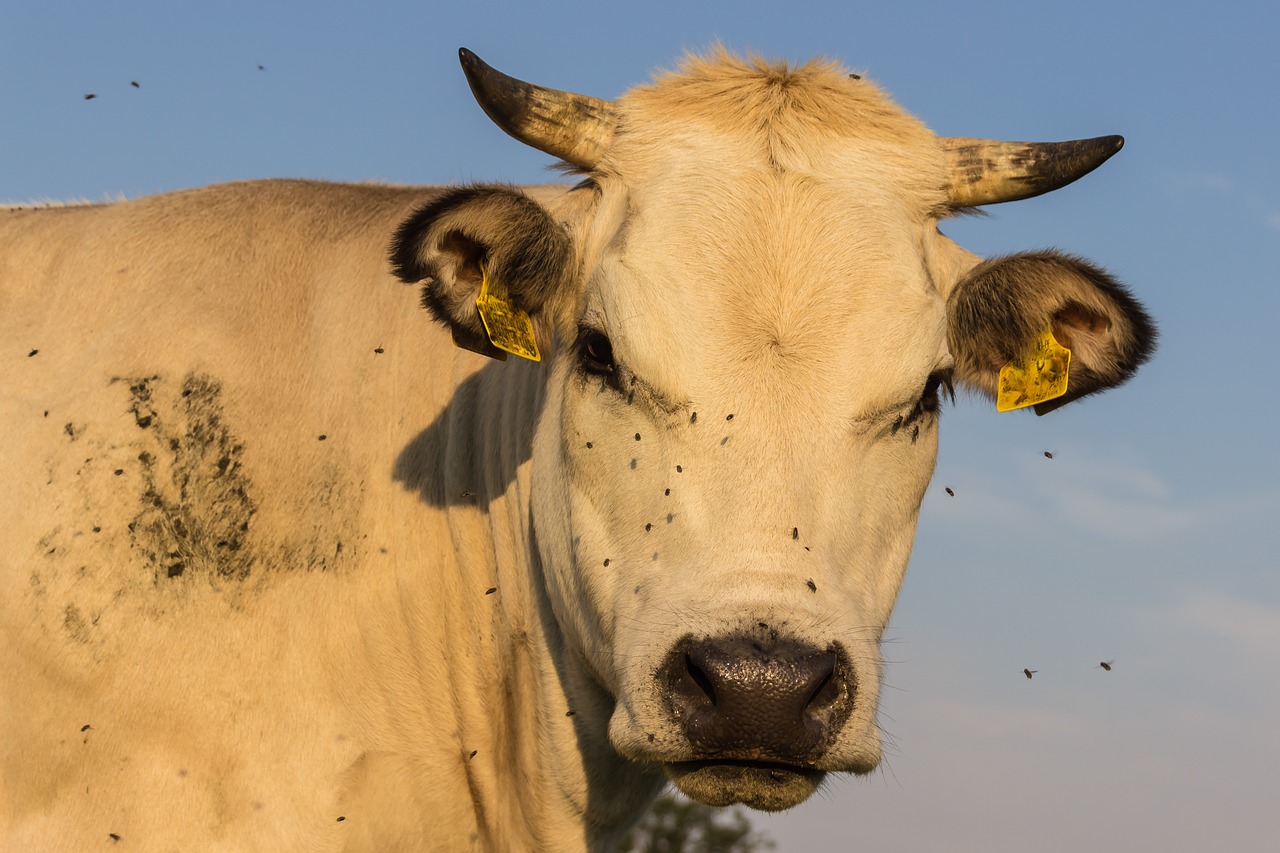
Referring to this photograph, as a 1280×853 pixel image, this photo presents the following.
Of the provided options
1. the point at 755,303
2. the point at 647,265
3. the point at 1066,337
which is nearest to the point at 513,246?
the point at 647,265

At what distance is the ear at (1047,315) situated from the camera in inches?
221

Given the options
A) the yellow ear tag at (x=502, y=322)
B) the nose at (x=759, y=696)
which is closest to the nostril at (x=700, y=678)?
the nose at (x=759, y=696)

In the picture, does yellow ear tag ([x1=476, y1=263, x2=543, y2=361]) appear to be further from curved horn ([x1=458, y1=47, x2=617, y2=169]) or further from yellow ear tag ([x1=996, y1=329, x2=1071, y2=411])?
yellow ear tag ([x1=996, y1=329, x2=1071, y2=411])

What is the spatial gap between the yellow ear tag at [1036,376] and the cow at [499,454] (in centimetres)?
2

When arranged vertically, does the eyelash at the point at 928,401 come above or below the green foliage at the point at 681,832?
above

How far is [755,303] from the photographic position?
4973mm

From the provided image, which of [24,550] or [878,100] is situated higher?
[878,100]

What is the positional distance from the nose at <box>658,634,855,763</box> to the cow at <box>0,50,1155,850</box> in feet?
0.12

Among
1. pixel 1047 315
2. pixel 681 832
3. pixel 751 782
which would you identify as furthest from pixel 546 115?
pixel 681 832

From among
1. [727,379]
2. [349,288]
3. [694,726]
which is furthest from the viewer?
[349,288]

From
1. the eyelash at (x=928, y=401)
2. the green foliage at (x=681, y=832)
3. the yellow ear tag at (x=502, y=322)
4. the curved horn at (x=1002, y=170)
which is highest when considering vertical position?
the curved horn at (x=1002, y=170)

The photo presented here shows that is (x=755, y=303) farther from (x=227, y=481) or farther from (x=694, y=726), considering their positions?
(x=227, y=481)

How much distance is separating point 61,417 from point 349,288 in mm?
1151

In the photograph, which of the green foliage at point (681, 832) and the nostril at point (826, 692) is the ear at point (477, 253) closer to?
the nostril at point (826, 692)
